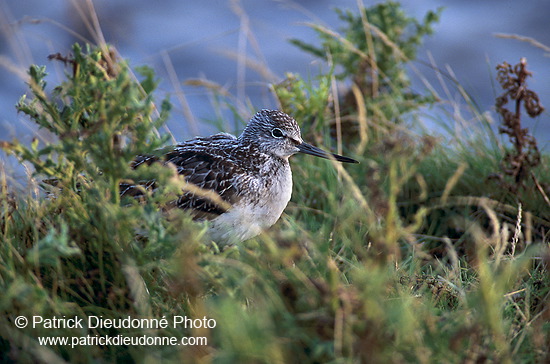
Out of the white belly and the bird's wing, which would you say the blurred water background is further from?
the white belly

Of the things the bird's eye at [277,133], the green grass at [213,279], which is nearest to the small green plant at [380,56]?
the bird's eye at [277,133]

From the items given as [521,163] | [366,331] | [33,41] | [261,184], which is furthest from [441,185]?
[33,41]

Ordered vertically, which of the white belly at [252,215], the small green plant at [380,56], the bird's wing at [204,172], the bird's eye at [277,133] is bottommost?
the white belly at [252,215]

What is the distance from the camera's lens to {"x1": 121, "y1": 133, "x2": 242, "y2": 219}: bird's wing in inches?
177

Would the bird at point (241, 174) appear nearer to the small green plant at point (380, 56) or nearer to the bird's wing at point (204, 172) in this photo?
the bird's wing at point (204, 172)

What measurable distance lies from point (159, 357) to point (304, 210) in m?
2.71

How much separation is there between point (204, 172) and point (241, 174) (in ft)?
0.89

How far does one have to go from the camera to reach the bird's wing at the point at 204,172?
14.7 feet

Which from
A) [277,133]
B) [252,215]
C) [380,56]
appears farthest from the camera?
[380,56]

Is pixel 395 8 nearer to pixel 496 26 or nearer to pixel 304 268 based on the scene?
pixel 304 268

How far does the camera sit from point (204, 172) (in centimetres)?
464

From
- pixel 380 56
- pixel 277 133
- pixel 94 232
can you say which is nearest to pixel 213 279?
pixel 94 232

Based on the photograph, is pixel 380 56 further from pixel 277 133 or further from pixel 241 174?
pixel 241 174

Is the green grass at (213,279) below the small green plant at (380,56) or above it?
below
